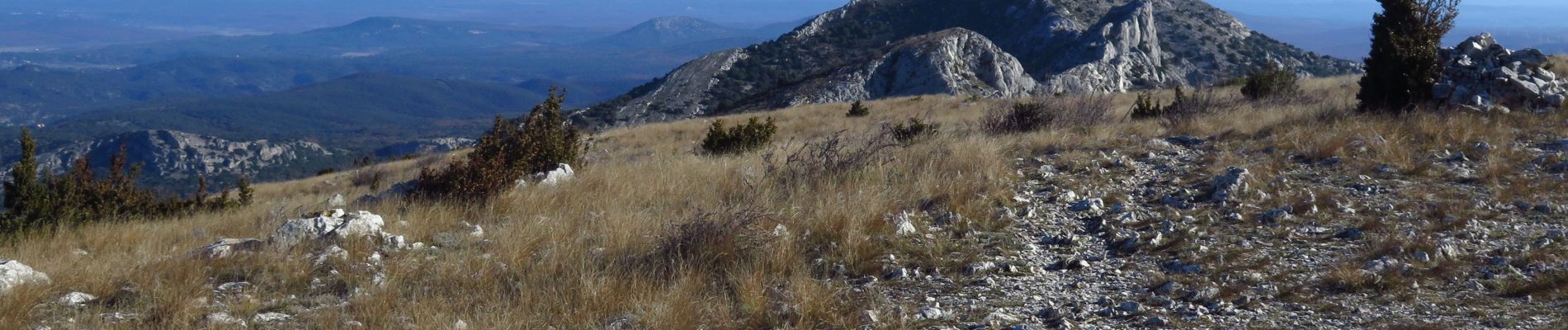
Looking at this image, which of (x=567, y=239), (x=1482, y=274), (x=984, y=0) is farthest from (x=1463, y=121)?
(x=984, y=0)

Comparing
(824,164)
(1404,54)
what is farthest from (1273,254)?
(1404,54)

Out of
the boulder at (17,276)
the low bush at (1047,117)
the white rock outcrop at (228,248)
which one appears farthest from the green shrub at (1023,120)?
the boulder at (17,276)

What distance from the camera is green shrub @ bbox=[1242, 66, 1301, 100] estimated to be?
1490 cm

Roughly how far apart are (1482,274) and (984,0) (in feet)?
217

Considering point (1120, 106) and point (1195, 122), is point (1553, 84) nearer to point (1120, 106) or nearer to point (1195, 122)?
point (1195, 122)

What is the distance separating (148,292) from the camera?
4.15 m

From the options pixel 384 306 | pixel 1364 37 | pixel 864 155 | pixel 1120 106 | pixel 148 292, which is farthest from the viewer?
pixel 1364 37

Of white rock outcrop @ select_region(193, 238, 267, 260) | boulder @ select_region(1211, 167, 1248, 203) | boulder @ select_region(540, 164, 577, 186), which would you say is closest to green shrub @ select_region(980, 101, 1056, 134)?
boulder @ select_region(1211, 167, 1248, 203)

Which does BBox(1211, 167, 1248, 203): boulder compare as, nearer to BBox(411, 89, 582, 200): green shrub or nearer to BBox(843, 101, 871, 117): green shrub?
BBox(411, 89, 582, 200): green shrub

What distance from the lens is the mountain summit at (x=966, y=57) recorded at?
45500 mm

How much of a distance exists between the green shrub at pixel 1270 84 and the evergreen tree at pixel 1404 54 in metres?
4.61

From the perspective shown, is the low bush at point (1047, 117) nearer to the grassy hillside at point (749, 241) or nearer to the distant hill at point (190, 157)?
the grassy hillside at point (749, 241)

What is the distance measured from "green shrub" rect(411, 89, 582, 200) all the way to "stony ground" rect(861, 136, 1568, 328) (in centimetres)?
355

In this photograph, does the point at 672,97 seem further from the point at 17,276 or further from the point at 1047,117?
the point at 17,276
